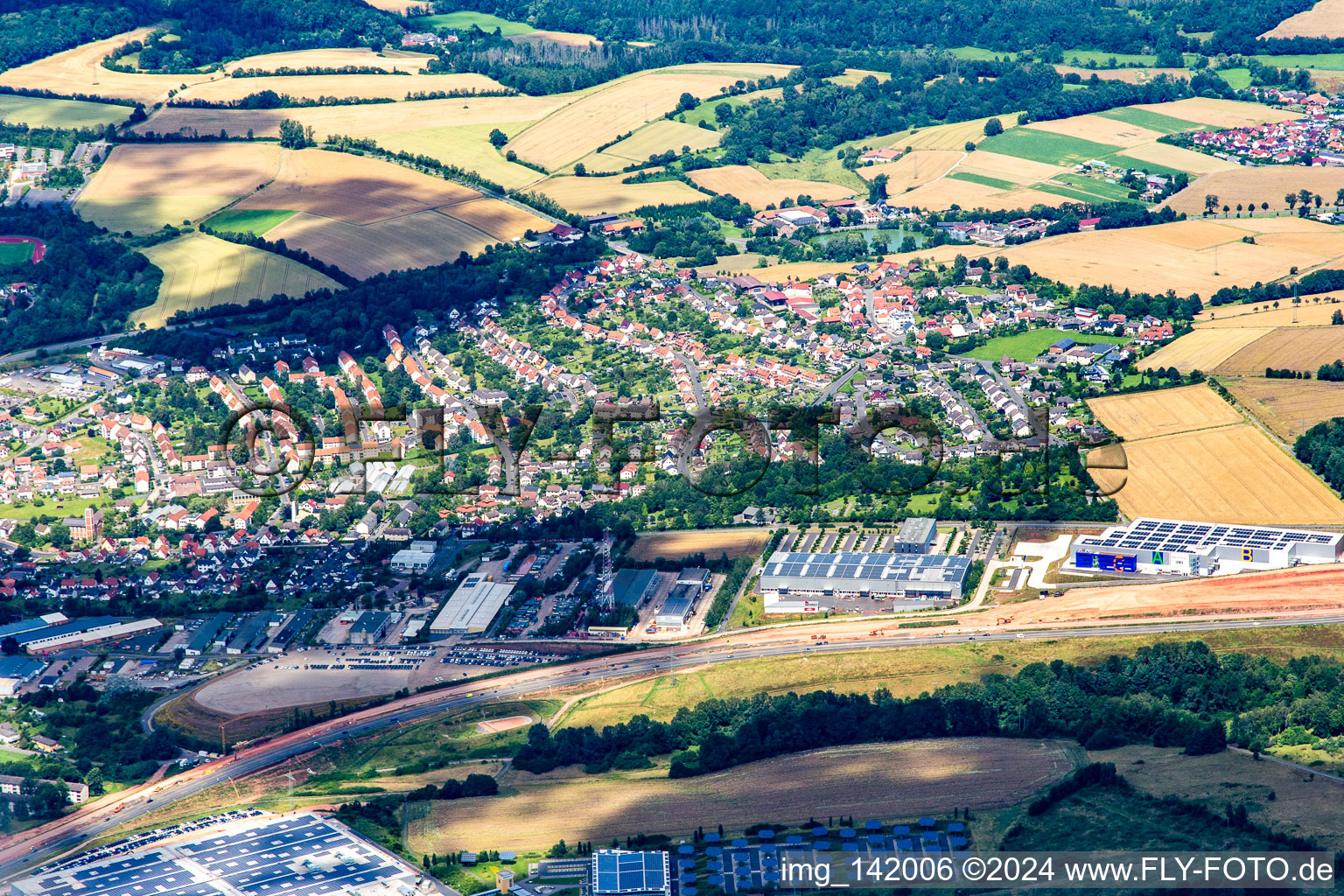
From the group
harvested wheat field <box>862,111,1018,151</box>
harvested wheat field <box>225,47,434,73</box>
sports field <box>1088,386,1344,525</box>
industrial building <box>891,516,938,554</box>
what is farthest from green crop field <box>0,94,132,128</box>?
sports field <box>1088,386,1344,525</box>

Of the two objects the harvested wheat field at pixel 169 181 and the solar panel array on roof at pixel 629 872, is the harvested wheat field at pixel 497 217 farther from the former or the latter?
the solar panel array on roof at pixel 629 872

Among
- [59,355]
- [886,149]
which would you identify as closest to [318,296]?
[59,355]

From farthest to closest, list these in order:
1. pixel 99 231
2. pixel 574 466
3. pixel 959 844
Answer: pixel 99 231 < pixel 574 466 < pixel 959 844

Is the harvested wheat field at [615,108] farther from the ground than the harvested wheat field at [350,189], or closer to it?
farther from the ground

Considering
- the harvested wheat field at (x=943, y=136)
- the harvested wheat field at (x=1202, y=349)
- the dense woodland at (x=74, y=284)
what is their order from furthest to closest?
the harvested wheat field at (x=943, y=136) < the dense woodland at (x=74, y=284) < the harvested wheat field at (x=1202, y=349)

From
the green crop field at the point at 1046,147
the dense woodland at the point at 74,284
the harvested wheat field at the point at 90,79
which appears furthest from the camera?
the harvested wheat field at the point at 90,79

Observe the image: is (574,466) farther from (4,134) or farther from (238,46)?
(238,46)

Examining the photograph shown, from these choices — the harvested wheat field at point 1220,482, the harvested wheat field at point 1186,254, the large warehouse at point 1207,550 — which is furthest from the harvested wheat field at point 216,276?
the large warehouse at point 1207,550
